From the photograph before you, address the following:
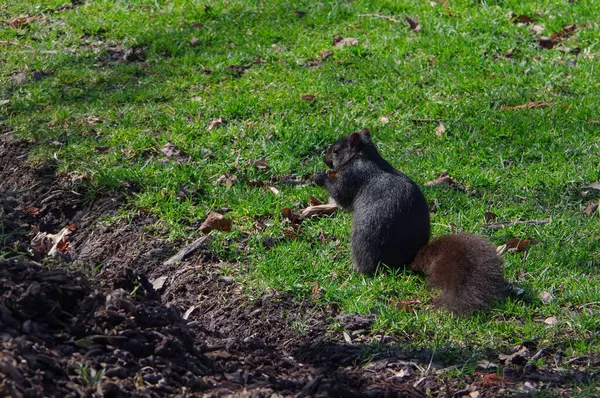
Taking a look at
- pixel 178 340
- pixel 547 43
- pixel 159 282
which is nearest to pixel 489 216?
pixel 159 282

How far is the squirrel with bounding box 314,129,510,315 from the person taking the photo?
3994 millimetres

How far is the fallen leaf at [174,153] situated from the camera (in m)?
5.64

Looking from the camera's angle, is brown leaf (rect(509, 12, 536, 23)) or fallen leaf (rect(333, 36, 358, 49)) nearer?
fallen leaf (rect(333, 36, 358, 49))

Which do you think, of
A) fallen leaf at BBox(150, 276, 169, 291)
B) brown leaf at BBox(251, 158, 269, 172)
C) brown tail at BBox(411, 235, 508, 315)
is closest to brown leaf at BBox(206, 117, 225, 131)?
brown leaf at BBox(251, 158, 269, 172)

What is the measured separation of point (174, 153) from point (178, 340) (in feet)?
9.02

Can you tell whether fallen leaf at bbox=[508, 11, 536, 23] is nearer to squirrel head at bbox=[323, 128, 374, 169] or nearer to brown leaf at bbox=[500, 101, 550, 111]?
brown leaf at bbox=[500, 101, 550, 111]

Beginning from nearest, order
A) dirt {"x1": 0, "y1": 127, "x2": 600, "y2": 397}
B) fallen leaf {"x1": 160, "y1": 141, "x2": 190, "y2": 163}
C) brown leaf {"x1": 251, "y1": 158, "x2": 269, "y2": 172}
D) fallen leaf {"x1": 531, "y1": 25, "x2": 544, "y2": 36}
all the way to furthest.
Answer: dirt {"x1": 0, "y1": 127, "x2": 600, "y2": 397}
brown leaf {"x1": 251, "y1": 158, "x2": 269, "y2": 172}
fallen leaf {"x1": 160, "y1": 141, "x2": 190, "y2": 163}
fallen leaf {"x1": 531, "y1": 25, "x2": 544, "y2": 36}

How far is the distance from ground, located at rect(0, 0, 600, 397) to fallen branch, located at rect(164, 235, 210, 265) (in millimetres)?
19

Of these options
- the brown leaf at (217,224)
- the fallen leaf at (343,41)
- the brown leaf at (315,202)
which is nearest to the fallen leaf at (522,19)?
the fallen leaf at (343,41)

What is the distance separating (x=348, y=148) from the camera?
16.3 feet

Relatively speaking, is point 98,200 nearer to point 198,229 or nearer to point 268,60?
point 198,229

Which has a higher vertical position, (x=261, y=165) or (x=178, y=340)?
(x=178, y=340)

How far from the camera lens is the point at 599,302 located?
13.2ft

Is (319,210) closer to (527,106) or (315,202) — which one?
(315,202)
